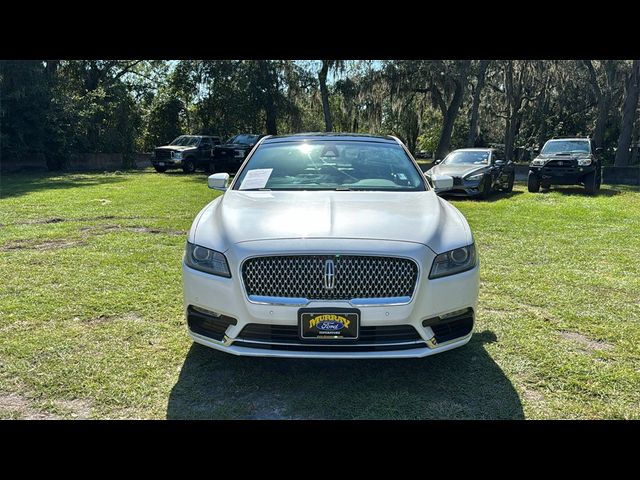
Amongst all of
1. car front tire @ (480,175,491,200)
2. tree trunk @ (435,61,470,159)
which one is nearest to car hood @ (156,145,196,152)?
tree trunk @ (435,61,470,159)

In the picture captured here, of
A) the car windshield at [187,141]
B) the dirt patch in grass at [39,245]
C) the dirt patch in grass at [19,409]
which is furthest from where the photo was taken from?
the car windshield at [187,141]

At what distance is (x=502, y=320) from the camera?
14.0ft

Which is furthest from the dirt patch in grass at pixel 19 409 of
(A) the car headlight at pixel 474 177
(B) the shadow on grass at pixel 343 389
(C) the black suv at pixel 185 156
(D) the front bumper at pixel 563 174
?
(C) the black suv at pixel 185 156

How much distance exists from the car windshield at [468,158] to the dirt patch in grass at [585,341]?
1026cm

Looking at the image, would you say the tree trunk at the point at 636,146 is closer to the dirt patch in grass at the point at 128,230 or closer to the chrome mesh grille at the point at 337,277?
the dirt patch in grass at the point at 128,230

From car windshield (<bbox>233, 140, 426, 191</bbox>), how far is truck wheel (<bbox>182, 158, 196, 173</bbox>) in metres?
19.2

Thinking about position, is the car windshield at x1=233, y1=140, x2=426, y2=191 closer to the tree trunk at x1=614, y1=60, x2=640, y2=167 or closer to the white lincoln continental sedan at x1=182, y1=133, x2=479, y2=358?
the white lincoln continental sedan at x1=182, y1=133, x2=479, y2=358

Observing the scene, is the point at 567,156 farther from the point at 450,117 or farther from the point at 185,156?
the point at 185,156

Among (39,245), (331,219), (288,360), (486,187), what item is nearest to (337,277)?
(331,219)

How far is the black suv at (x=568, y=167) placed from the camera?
13.9 meters

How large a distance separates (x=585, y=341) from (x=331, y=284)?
2332 millimetres

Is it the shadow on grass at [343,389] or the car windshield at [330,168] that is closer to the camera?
the shadow on grass at [343,389]
